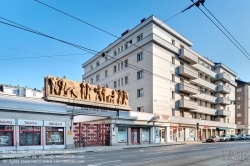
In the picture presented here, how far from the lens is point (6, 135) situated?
17562 millimetres

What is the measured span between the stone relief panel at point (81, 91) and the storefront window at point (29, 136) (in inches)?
150

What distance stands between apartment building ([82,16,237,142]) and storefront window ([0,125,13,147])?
48.0ft

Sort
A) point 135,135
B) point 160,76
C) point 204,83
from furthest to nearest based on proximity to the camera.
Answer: point 204,83 < point 160,76 < point 135,135

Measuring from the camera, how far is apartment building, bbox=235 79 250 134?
208ft

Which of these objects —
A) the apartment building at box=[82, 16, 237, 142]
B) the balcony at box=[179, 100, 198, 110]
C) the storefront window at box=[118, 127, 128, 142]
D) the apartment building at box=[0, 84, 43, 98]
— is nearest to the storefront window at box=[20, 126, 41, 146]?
the storefront window at box=[118, 127, 128, 142]

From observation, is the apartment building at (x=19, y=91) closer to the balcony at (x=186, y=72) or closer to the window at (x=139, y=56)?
the window at (x=139, y=56)

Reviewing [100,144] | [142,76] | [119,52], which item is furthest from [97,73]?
[100,144]

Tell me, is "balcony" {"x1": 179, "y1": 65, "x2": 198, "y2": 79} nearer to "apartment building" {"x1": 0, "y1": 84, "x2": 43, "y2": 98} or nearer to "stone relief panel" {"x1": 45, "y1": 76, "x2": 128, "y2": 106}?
"stone relief panel" {"x1": 45, "y1": 76, "x2": 128, "y2": 106}

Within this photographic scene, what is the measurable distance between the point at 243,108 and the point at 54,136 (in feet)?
204

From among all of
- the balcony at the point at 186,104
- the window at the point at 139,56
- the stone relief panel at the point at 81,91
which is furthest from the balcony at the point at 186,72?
the stone relief panel at the point at 81,91

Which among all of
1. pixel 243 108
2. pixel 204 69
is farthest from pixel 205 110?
pixel 243 108

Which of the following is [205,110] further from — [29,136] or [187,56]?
[29,136]

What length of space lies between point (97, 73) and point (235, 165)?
126ft

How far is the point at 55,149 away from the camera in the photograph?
64.6 feet
